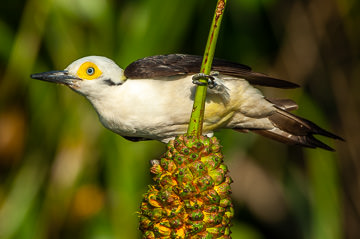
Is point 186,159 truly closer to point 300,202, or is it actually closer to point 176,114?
point 176,114

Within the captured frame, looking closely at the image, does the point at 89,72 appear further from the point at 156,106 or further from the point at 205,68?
the point at 205,68

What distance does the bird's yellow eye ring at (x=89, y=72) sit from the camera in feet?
8.98

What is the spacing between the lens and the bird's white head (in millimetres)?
2707

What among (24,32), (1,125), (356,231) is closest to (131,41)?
(24,32)

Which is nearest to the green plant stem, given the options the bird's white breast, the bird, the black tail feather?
the bird

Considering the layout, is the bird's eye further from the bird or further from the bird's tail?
the bird's tail

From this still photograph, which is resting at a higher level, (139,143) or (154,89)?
(154,89)

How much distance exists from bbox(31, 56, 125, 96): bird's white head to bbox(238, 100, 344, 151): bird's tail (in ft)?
3.10

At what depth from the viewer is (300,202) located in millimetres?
3871

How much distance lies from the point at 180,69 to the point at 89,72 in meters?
0.42

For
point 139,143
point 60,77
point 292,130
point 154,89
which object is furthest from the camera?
point 139,143

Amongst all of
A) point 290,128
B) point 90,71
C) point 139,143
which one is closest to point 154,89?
point 90,71

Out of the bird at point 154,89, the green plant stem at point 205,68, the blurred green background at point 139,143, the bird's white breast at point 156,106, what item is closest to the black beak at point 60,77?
the bird at point 154,89

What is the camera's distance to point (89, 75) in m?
2.76
